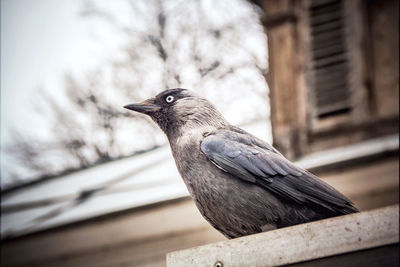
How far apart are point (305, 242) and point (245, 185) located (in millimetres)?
464

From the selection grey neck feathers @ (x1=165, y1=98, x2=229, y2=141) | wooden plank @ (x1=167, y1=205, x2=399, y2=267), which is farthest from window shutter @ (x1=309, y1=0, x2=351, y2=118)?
wooden plank @ (x1=167, y1=205, x2=399, y2=267)

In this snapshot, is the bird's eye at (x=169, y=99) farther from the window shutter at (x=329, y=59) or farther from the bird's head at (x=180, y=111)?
the window shutter at (x=329, y=59)

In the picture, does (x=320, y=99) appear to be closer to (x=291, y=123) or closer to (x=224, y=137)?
(x=291, y=123)

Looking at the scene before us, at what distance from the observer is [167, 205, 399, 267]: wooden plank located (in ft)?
9.13

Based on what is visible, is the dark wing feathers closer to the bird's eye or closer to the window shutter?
the bird's eye

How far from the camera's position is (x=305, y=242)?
9.45 feet

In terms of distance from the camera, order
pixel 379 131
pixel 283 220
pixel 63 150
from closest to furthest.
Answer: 1. pixel 283 220
2. pixel 379 131
3. pixel 63 150

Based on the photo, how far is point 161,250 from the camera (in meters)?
8.30

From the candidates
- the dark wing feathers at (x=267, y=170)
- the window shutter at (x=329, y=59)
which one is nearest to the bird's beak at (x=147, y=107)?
the dark wing feathers at (x=267, y=170)

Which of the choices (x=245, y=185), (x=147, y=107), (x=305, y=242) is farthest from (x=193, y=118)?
(x=305, y=242)

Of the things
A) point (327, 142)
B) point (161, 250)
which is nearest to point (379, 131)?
point (327, 142)

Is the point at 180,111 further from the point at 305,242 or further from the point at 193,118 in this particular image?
the point at 305,242

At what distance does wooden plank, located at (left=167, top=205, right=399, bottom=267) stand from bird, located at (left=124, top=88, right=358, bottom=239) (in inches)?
6.8

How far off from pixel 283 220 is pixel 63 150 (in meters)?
7.38
